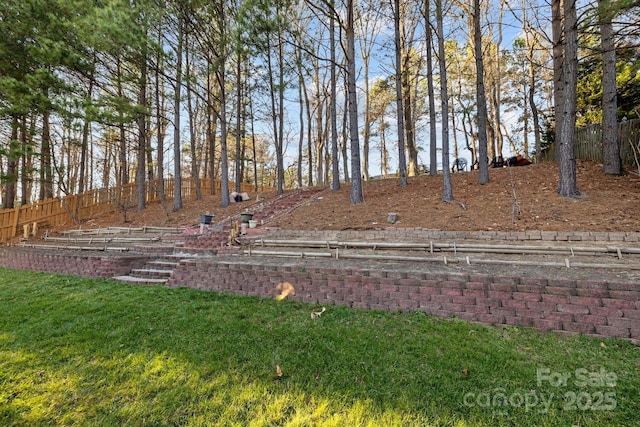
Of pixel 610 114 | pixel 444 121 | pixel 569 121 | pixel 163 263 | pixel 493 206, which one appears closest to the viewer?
pixel 163 263

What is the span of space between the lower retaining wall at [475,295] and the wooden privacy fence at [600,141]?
602 cm

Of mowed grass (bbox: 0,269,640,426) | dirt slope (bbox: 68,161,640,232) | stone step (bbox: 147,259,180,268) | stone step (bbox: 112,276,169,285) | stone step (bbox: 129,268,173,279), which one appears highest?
dirt slope (bbox: 68,161,640,232)

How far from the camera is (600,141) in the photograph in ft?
24.0

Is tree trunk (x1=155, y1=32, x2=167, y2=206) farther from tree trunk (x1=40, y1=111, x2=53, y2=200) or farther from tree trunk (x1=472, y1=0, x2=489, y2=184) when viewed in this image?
tree trunk (x1=472, y1=0, x2=489, y2=184)

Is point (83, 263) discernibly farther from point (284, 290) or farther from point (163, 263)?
point (284, 290)

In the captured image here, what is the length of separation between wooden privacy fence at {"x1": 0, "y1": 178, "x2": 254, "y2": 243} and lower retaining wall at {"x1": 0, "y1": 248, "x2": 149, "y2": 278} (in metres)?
3.69

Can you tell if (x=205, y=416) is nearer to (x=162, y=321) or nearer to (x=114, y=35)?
(x=162, y=321)

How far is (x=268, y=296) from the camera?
382 cm

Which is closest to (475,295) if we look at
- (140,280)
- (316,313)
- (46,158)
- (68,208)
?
(316,313)

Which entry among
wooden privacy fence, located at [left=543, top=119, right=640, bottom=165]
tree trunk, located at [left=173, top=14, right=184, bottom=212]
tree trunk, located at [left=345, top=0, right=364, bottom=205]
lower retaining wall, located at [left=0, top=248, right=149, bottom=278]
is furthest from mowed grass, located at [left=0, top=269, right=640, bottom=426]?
tree trunk, located at [left=173, top=14, right=184, bottom=212]

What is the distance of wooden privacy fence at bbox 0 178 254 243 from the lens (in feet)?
30.9

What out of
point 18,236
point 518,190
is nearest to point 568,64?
point 518,190

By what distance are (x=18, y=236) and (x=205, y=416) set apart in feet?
40.5

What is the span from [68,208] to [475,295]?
45.2ft
